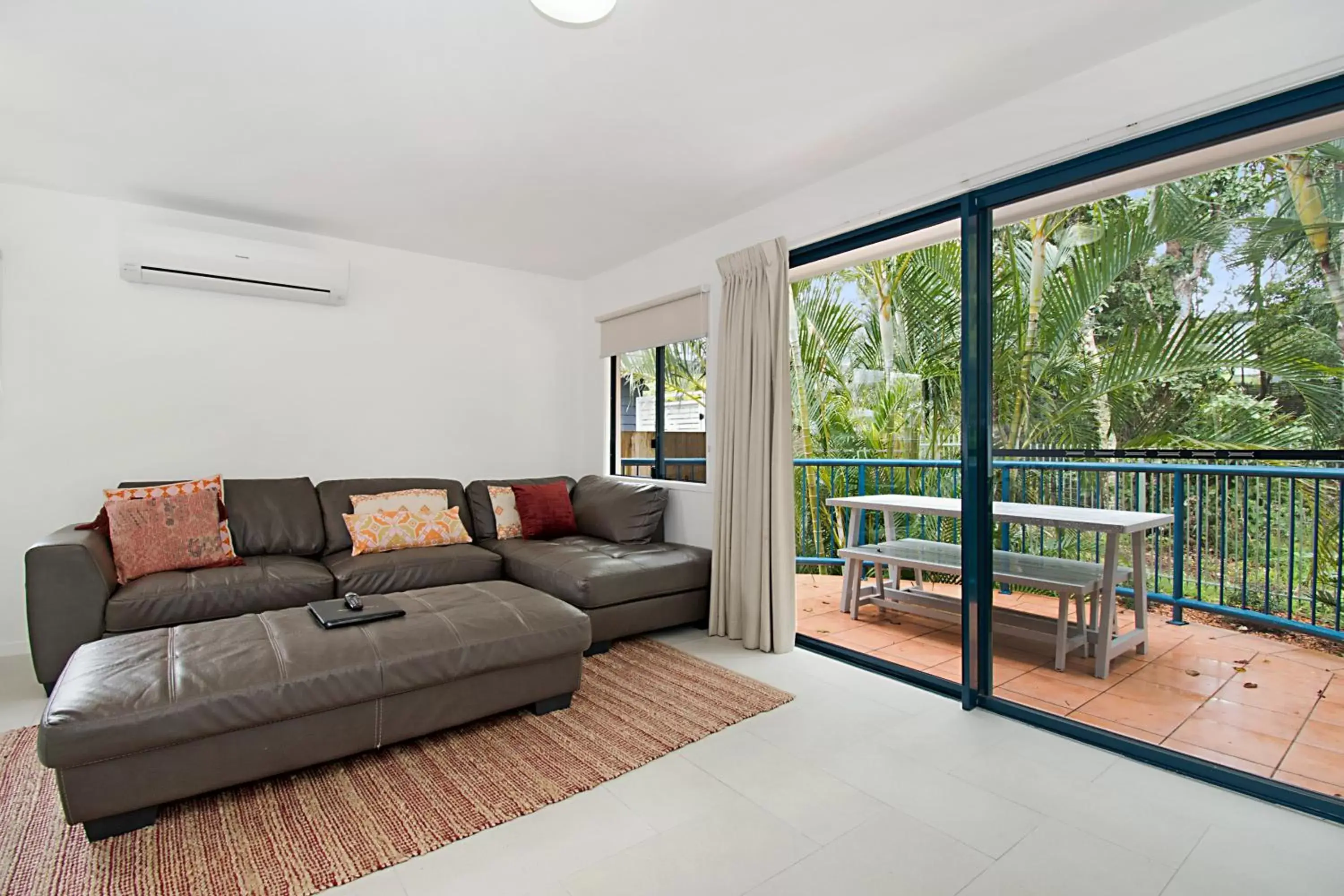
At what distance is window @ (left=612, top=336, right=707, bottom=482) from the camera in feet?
14.5

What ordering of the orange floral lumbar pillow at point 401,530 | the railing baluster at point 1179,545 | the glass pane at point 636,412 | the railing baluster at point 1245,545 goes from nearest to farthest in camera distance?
the railing baluster at point 1245,545 < the railing baluster at point 1179,545 < the orange floral lumbar pillow at point 401,530 < the glass pane at point 636,412

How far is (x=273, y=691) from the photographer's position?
1975 millimetres

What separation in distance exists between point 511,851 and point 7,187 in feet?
13.7

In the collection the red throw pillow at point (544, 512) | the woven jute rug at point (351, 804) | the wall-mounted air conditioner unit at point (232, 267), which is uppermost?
the wall-mounted air conditioner unit at point (232, 267)

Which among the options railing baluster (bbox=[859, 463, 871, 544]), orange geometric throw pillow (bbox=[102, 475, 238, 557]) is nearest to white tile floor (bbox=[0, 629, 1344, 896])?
orange geometric throw pillow (bbox=[102, 475, 238, 557])

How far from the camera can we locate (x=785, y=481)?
11.2 feet

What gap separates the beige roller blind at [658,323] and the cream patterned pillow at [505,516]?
4.57 ft

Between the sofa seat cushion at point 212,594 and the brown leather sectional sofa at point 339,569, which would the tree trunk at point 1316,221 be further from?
the sofa seat cushion at point 212,594

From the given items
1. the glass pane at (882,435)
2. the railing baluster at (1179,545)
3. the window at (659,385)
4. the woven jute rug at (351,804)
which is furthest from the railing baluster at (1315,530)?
the window at (659,385)

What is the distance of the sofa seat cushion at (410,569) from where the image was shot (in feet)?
11.1

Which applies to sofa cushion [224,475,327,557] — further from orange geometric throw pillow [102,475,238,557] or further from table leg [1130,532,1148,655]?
table leg [1130,532,1148,655]

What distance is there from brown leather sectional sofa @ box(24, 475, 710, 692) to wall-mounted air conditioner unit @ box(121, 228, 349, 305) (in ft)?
3.80

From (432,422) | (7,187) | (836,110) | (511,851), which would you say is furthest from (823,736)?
(7,187)

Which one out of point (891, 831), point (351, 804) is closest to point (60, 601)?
point (351, 804)
